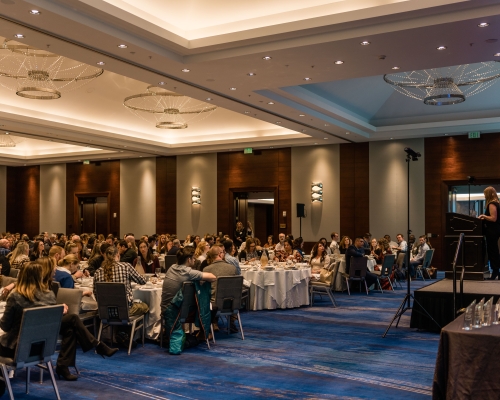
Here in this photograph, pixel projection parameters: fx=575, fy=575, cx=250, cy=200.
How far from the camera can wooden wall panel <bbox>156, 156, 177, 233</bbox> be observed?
66.7 feet

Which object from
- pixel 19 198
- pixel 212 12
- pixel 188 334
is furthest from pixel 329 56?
pixel 19 198

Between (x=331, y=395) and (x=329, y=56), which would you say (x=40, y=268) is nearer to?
(x=331, y=395)

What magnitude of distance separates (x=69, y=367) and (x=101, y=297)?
89 centimetres

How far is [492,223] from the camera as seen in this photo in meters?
8.33

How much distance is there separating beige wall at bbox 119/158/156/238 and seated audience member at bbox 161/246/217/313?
1400cm

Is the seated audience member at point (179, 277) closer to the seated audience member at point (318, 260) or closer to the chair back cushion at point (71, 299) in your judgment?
the chair back cushion at point (71, 299)

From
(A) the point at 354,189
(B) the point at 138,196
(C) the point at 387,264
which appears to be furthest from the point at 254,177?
(C) the point at 387,264

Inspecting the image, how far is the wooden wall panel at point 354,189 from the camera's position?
17359mm

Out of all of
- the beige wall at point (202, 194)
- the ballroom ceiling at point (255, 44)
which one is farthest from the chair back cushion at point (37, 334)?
the beige wall at point (202, 194)

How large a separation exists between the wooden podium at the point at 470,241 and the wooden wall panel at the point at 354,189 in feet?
28.7

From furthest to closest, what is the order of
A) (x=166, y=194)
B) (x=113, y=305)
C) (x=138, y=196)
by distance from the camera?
(x=138, y=196) < (x=166, y=194) < (x=113, y=305)

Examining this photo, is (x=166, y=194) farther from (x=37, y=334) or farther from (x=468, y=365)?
(x=468, y=365)

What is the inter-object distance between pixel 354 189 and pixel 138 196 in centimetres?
806

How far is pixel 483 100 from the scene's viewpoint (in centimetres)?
1488
